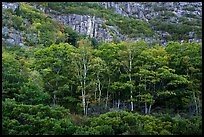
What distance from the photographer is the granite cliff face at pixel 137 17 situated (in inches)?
1900

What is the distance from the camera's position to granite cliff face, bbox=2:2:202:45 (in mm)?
48250

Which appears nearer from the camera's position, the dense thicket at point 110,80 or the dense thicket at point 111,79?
the dense thicket at point 110,80

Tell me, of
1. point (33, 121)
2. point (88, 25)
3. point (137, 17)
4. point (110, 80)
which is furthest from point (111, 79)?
point (137, 17)

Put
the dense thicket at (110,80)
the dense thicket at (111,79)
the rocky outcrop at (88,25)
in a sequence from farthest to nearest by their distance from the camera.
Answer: the rocky outcrop at (88,25), the dense thicket at (111,79), the dense thicket at (110,80)

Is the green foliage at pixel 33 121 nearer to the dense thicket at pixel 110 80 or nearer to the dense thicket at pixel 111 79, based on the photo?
the dense thicket at pixel 110 80

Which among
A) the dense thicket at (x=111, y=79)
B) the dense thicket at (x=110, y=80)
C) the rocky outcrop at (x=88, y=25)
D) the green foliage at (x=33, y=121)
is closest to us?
the green foliage at (x=33, y=121)

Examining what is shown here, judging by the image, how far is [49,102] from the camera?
22.3m

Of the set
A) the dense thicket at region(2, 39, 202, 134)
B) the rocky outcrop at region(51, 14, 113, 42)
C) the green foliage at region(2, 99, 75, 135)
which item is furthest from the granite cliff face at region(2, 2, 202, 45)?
the green foliage at region(2, 99, 75, 135)

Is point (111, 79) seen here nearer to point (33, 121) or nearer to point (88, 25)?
point (33, 121)

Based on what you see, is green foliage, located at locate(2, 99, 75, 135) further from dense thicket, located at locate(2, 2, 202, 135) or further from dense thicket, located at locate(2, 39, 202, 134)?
dense thicket, located at locate(2, 39, 202, 134)

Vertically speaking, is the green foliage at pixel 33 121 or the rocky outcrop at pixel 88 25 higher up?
the rocky outcrop at pixel 88 25

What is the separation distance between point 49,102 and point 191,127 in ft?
33.2

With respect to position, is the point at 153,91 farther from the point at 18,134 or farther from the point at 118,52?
the point at 18,134

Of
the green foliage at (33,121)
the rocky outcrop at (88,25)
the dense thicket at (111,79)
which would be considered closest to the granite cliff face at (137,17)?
the rocky outcrop at (88,25)
